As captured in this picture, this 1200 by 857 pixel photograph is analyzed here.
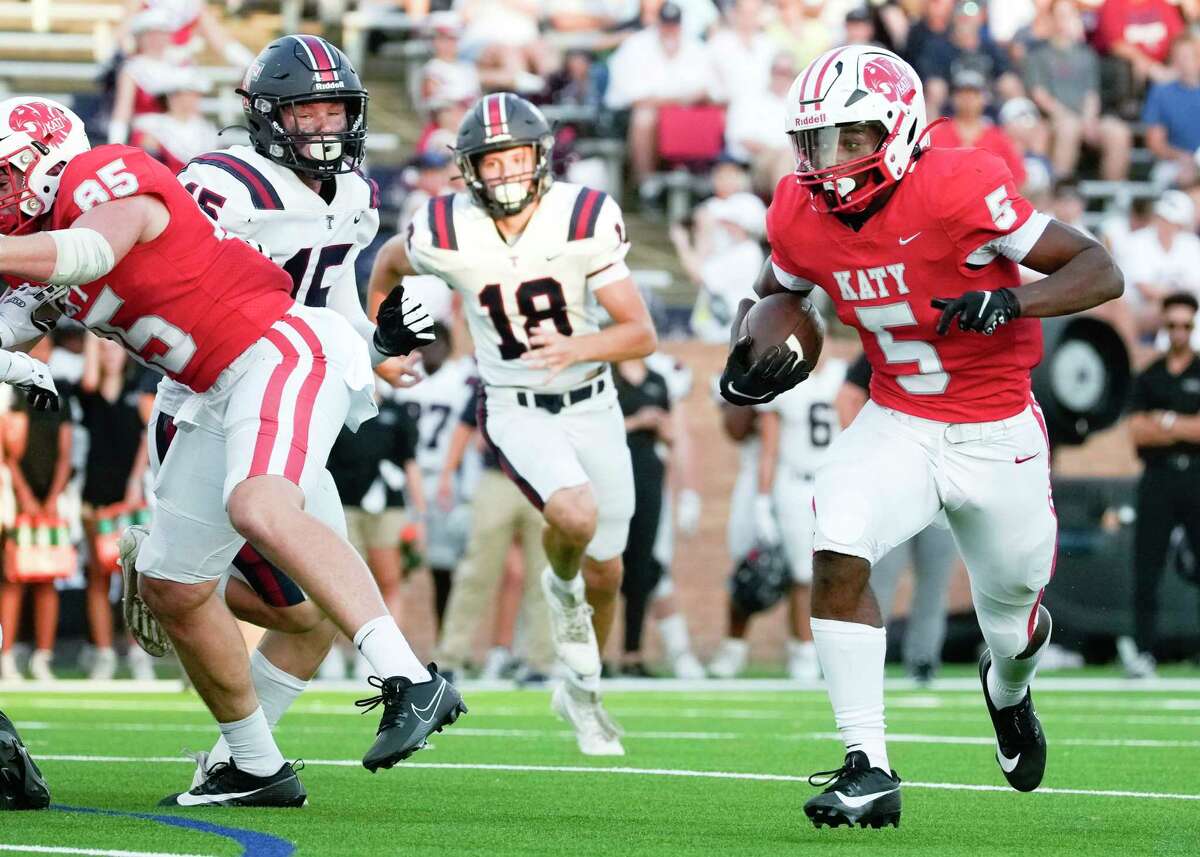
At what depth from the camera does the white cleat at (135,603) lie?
5062 millimetres

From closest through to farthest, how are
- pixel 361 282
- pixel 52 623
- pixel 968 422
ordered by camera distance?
1. pixel 968 422
2. pixel 52 623
3. pixel 361 282

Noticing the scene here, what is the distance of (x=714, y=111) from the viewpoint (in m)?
13.7

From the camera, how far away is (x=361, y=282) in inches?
468

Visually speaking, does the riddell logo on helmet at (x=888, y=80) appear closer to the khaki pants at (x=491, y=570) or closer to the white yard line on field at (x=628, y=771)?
the white yard line on field at (x=628, y=771)

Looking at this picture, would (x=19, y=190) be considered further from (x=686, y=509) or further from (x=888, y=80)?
(x=686, y=509)

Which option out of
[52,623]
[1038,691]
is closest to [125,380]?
[52,623]

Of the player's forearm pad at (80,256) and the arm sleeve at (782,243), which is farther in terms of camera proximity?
the arm sleeve at (782,243)

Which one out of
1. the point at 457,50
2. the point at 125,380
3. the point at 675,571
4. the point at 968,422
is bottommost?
the point at 675,571

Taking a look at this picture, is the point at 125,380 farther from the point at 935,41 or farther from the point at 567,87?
the point at 935,41

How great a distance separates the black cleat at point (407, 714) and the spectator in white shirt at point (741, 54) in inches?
395

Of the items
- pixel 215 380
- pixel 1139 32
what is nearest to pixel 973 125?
pixel 1139 32

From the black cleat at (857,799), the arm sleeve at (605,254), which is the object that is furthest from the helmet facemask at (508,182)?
the black cleat at (857,799)

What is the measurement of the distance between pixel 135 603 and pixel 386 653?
4.00 ft

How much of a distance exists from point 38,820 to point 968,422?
2.39m
